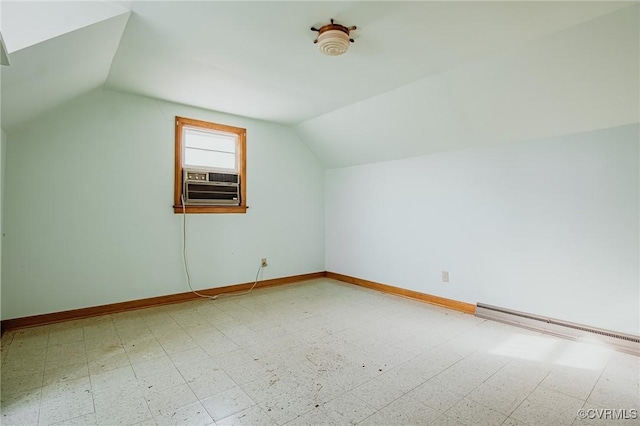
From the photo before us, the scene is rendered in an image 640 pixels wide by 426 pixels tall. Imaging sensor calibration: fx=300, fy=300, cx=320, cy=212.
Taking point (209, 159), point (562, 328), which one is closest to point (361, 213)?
point (209, 159)

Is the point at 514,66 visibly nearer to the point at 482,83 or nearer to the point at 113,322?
the point at 482,83

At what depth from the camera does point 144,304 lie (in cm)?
328

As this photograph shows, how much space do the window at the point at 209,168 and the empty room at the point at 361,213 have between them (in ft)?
0.08

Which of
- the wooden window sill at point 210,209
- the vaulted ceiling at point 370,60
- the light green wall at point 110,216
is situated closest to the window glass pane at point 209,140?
the light green wall at point 110,216

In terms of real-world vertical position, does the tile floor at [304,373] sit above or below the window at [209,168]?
below

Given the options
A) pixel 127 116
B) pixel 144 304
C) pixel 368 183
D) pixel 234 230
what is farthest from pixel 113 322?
pixel 368 183

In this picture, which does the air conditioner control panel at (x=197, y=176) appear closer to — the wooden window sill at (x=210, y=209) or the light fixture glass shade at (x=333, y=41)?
the wooden window sill at (x=210, y=209)

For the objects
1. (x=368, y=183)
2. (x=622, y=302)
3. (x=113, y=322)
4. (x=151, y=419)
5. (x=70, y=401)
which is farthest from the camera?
(x=368, y=183)

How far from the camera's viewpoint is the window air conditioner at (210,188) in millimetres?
3582

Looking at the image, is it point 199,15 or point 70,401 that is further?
point 199,15

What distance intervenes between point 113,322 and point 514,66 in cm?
412

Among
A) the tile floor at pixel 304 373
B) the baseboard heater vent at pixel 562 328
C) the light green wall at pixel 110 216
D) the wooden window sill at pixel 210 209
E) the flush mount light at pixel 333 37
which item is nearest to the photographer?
the tile floor at pixel 304 373

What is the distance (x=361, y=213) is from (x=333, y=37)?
2.69 m

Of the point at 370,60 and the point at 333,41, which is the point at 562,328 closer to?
the point at 370,60
